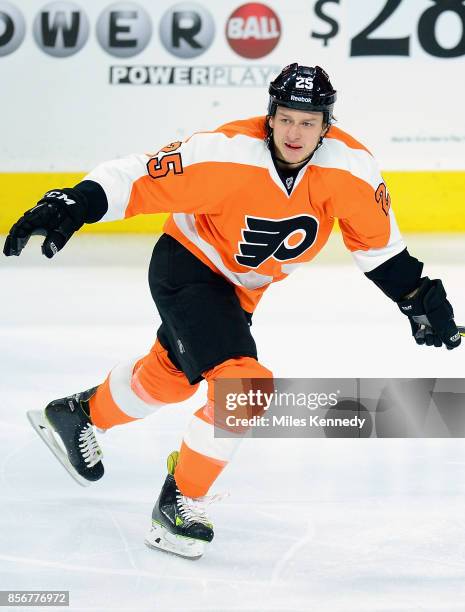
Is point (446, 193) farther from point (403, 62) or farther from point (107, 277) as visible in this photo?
point (107, 277)

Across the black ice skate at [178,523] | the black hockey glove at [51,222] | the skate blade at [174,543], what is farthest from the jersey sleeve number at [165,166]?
the skate blade at [174,543]

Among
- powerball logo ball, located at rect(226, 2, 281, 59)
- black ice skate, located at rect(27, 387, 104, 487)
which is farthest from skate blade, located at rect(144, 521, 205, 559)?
powerball logo ball, located at rect(226, 2, 281, 59)

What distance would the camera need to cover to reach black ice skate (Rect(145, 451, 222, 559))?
2186 millimetres

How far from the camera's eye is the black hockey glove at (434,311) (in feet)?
8.09

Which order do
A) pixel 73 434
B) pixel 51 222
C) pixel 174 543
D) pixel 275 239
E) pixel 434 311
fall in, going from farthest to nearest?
pixel 73 434
pixel 434 311
pixel 275 239
pixel 174 543
pixel 51 222

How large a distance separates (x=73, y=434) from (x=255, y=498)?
516mm

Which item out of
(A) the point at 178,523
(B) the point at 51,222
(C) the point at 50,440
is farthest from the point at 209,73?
(A) the point at 178,523

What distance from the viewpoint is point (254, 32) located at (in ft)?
19.0

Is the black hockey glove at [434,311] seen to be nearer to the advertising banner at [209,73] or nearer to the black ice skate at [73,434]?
the black ice skate at [73,434]

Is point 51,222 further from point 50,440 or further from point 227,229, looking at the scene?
point 50,440

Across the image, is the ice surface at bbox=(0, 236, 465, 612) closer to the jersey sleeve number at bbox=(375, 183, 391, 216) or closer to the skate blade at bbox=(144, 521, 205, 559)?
the skate blade at bbox=(144, 521, 205, 559)

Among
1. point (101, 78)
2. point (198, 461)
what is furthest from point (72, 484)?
point (101, 78)

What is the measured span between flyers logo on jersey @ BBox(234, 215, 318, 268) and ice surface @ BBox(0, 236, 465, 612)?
2.01ft

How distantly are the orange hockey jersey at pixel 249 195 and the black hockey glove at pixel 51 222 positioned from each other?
10cm
